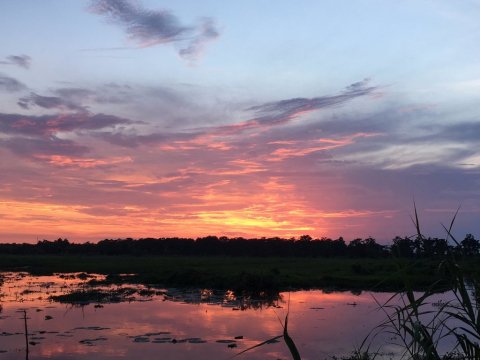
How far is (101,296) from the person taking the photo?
77.7ft

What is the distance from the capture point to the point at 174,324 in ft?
57.5

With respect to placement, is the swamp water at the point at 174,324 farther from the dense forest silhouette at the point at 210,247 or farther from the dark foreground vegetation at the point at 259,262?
the dense forest silhouette at the point at 210,247

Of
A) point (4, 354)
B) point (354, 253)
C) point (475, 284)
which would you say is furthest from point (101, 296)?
point (354, 253)

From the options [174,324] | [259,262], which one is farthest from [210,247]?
[174,324]

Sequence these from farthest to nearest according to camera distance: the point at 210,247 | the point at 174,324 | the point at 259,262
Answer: the point at 210,247 → the point at 259,262 → the point at 174,324

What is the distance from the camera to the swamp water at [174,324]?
13.4m

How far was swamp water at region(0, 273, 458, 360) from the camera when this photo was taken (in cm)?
1338

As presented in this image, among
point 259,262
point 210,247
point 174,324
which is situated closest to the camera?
point 174,324

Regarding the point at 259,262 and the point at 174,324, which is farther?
the point at 259,262

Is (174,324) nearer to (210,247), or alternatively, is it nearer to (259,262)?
(259,262)

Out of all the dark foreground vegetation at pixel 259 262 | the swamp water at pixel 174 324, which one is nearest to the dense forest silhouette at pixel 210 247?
the dark foreground vegetation at pixel 259 262

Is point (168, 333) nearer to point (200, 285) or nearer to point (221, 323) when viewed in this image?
point (221, 323)

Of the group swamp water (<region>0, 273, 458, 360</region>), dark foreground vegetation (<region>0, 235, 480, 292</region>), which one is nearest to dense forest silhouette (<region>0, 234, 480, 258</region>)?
dark foreground vegetation (<region>0, 235, 480, 292</region>)

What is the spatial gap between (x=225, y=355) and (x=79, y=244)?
281ft
